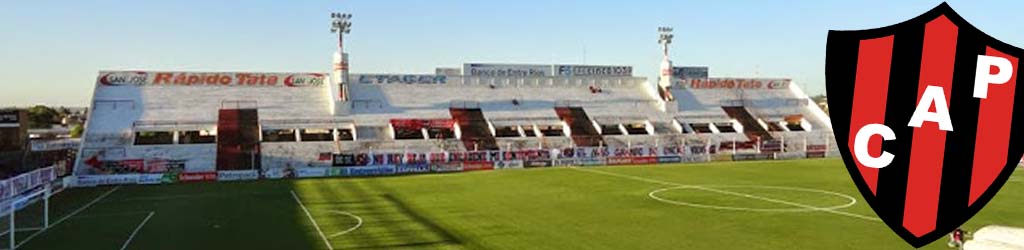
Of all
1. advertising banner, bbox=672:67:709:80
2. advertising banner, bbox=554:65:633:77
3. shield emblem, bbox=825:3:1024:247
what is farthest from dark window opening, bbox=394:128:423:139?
shield emblem, bbox=825:3:1024:247

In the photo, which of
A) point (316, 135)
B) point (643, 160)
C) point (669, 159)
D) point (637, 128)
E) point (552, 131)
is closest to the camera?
point (643, 160)

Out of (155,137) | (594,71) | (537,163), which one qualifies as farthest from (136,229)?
(594,71)

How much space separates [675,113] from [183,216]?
173 ft

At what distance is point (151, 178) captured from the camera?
149 ft

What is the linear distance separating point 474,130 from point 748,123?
25683 mm

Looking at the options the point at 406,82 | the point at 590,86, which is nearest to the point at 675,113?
the point at 590,86

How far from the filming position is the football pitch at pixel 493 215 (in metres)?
20.1

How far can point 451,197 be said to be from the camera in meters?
32.3

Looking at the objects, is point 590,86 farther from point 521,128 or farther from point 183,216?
point 183,216

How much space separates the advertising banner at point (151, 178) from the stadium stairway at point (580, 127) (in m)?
29.5

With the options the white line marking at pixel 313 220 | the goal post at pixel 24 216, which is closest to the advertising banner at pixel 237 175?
the white line marking at pixel 313 220

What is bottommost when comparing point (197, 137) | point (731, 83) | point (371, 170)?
point (371, 170)

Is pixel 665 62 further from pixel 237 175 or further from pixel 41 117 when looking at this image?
pixel 41 117

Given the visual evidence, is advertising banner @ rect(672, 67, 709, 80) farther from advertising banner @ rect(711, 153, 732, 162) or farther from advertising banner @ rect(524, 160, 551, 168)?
advertising banner @ rect(524, 160, 551, 168)
